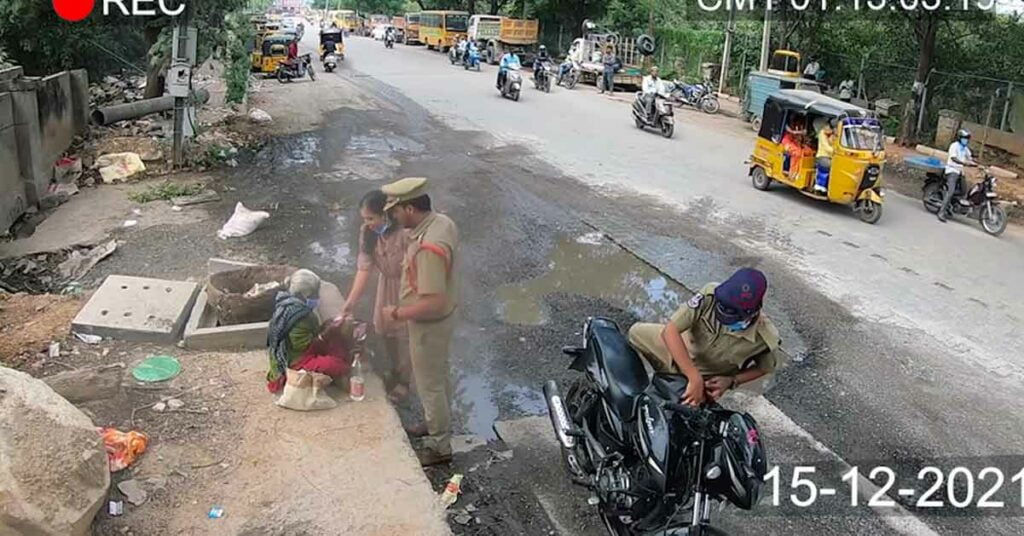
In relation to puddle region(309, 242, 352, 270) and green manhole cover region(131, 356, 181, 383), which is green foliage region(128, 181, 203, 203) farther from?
green manhole cover region(131, 356, 181, 383)

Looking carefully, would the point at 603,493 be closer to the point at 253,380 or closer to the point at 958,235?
the point at 253,380

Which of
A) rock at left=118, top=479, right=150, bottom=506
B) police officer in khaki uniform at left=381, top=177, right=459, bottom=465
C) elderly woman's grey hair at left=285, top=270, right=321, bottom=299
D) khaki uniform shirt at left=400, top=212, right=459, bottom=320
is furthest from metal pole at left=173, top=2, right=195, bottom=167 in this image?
rock at left=118, top=479, right=150, bottom=506

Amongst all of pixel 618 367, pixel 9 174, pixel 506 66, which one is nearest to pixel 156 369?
pixel 618 367

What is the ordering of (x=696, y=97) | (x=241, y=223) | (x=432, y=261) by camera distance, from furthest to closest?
(x=696, y=97)
(x=241, y=223)
(x=432, y=261)

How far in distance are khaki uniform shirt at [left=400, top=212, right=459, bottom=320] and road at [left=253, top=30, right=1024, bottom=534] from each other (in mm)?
1279

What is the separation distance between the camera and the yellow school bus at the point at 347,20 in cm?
7431

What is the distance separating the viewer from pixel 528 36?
36625 millimetres

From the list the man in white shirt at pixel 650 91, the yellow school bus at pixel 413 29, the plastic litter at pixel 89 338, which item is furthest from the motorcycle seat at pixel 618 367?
the yellow school bus at pixel 413 29

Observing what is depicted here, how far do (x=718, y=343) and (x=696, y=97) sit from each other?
20662 mm

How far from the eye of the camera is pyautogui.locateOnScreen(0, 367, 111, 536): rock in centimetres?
326

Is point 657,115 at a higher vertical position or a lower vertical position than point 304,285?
higher

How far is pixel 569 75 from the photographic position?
27141 mm

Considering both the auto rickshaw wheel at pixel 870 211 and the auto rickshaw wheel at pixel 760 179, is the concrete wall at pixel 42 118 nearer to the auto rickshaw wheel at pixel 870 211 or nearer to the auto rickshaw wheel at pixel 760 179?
the auto rickshaw wheel at pixel 760 179

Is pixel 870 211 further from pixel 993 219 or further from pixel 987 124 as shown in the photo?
pixel 987 124
